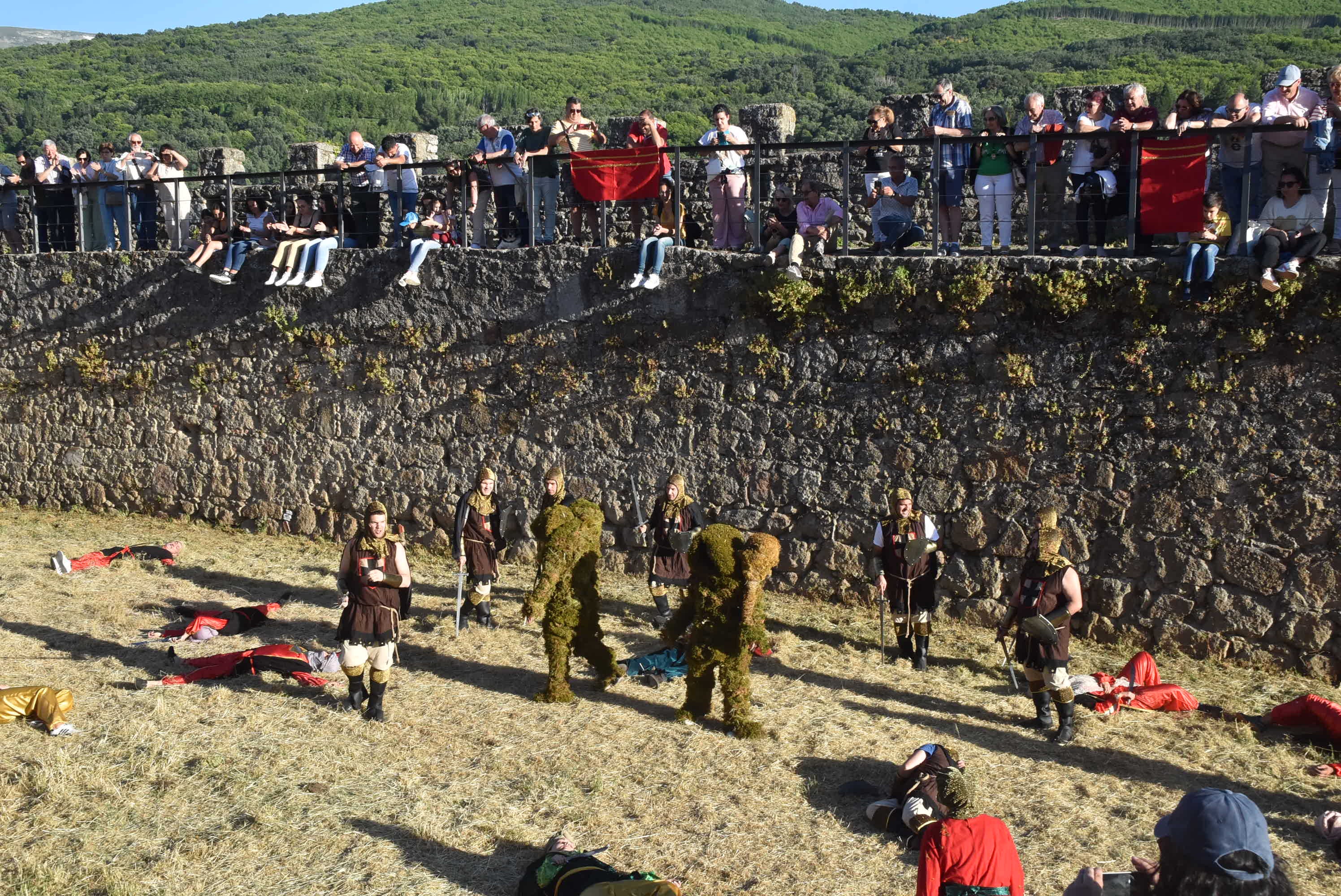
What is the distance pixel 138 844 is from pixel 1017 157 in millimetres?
7665

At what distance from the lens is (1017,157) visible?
380 inches

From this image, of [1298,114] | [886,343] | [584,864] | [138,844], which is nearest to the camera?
[584,864]

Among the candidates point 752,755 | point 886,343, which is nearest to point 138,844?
point 752,755

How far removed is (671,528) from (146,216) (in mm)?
7466

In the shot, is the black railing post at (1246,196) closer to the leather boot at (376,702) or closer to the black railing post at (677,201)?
the black railing post at (677,201)

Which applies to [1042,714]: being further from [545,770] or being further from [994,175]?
[994,175]

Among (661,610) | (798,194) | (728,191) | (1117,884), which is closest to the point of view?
(1117,884)

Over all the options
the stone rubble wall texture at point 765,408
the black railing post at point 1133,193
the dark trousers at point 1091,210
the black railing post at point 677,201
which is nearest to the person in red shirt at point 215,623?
the stone rubble wall texture at point 765,408

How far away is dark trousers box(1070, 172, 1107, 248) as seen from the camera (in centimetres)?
913

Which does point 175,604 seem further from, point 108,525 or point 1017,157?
point 1017,157

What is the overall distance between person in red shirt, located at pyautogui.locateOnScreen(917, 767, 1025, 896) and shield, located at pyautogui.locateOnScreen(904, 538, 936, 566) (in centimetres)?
420

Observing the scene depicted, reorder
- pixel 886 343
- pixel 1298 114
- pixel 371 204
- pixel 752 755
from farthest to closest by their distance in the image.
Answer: pixel 371 204 → pixel 886 343 → pixel 1298 114 → pixel 752 755

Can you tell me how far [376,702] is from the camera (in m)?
7.76

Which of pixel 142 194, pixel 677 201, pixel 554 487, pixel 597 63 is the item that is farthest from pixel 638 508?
pixel 597 63
